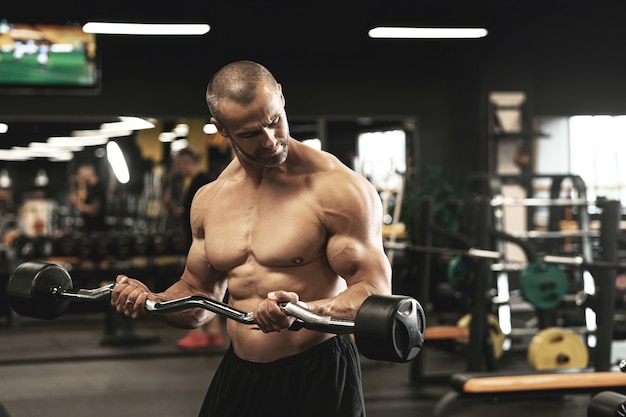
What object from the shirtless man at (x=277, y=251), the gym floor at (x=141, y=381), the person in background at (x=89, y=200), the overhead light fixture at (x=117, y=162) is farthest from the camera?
the overhead light fixture at (x=117, y=162)

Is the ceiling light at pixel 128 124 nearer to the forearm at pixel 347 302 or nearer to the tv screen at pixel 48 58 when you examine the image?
the tv screen at pixel 48 58

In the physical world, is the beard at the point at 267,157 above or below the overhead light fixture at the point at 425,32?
below

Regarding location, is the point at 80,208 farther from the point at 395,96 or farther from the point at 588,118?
the point at 588,118

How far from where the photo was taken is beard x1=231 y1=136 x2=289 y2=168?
2.03 metres

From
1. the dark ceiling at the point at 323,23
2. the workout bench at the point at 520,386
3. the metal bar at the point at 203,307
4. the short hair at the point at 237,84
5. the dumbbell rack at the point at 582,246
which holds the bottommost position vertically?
the workout bench at the point at 520,386

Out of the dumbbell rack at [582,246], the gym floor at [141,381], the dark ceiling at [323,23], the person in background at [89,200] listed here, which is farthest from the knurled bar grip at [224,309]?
the person in background at [89,200]

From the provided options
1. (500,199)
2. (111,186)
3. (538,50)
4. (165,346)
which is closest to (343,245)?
(500,199)

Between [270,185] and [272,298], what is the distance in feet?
1.80

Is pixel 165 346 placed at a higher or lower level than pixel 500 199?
lower

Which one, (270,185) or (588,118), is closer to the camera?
(270,185)

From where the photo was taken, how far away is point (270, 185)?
2.19 meters

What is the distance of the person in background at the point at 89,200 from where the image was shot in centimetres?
895

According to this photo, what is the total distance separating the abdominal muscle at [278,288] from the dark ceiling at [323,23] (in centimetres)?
601

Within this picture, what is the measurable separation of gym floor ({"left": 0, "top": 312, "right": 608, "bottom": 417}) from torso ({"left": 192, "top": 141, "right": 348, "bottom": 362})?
2933mm
